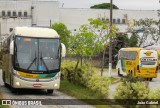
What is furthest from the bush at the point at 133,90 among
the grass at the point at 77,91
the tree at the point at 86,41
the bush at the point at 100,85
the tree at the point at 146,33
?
the tree at the point at 146,33

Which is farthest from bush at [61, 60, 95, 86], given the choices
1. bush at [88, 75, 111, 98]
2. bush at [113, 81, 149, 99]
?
bush at [113, 81, 149, 99]

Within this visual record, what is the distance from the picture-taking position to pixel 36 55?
995 inches

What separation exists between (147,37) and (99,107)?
63.3 m

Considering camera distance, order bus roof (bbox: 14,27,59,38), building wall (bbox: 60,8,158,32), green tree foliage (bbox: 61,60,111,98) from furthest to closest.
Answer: building wall (bbox: 60,8,158,32) → bus roof (bbox: 14,27,59,38) → green tree foliage (bbox: 61,60,111,98)

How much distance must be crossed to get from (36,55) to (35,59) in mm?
211

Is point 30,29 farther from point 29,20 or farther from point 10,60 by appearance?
point 29,20

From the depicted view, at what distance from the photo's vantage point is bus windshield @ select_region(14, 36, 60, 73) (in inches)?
989

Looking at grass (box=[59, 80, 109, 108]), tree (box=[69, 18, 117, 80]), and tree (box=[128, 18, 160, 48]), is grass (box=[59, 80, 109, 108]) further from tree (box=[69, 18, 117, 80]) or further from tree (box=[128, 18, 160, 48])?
tree (box=[128, 18, 160, 48])

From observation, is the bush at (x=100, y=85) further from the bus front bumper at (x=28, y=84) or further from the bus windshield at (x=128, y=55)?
the bus windshield at (x=128, y=55)

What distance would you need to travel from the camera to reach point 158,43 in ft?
279

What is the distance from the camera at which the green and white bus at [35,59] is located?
25016mm

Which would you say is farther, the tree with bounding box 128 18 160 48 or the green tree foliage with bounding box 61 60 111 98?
the tree with bounding box 128 18 160 48

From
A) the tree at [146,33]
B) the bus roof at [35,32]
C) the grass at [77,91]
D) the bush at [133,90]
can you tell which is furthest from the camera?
the tree at [146,33]

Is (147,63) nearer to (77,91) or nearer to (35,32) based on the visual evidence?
(77,91)
